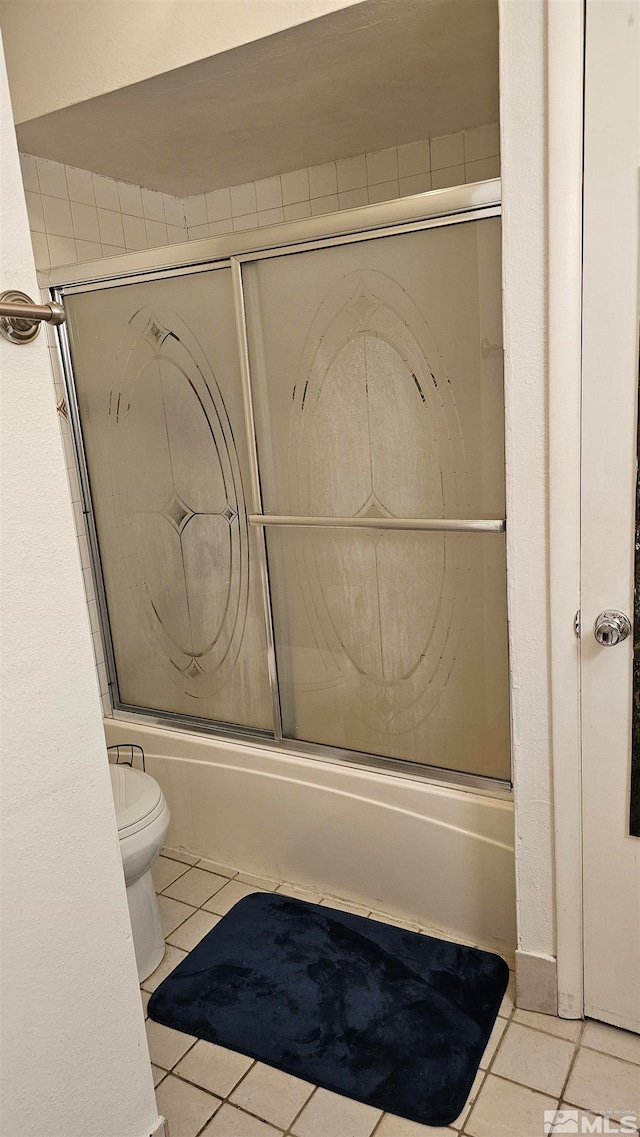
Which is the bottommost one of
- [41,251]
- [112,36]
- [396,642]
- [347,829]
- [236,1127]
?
[236,1127]

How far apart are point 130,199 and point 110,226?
5.8 inches

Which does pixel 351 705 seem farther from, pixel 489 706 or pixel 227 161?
pixel 227 161

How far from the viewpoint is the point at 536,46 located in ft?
4.43

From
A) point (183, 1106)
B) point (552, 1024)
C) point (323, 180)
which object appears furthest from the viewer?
point (323, 180)

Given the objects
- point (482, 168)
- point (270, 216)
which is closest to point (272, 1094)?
point (482, 168)

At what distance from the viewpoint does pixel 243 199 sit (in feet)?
8.88

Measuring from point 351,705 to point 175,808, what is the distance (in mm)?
748

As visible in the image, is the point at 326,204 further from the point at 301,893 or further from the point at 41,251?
the point at 301,893

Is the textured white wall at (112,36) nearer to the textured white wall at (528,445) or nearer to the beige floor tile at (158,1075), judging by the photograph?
the textured white wall at (528,445)

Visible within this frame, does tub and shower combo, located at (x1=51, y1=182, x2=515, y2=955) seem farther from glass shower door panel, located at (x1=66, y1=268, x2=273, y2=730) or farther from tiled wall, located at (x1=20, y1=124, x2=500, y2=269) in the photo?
tiled wall, located at (x1=20, y1=124, x2=500, y2=269)

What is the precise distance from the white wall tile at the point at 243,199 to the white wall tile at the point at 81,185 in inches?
19.3

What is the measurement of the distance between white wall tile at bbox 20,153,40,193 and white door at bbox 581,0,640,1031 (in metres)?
1.66

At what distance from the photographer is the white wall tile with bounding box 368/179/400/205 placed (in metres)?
2.43

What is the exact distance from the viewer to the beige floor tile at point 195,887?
222 cm
